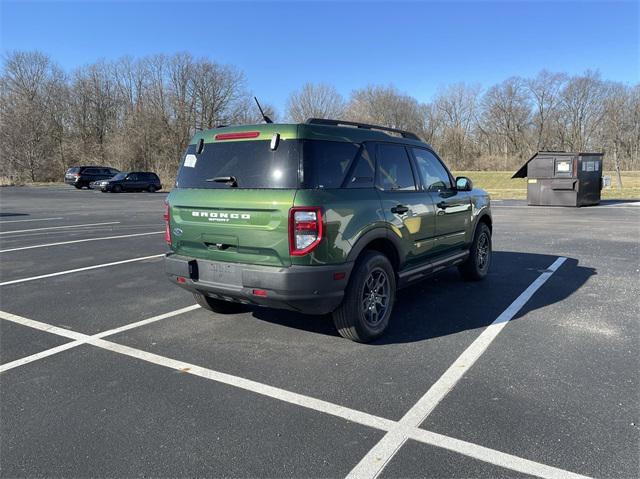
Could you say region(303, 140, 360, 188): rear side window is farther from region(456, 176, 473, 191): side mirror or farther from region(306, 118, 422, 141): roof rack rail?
region(456, 176, 473, 191): side mirror

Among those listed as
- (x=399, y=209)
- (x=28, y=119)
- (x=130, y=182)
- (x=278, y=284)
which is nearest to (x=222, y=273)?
(x=278, y=284)

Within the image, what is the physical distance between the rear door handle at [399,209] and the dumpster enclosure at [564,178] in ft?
55.3

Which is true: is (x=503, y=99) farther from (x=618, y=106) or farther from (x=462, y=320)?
(x=462, y=320)

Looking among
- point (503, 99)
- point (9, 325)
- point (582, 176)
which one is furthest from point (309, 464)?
point (503, 99)

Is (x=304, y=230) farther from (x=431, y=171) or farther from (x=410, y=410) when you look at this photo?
(x=431, y=171)

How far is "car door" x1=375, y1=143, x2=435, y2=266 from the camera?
4.57m

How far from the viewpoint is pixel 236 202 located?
3.98m

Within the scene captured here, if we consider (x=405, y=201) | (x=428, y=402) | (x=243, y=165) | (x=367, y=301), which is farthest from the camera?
(x=405, y=201)

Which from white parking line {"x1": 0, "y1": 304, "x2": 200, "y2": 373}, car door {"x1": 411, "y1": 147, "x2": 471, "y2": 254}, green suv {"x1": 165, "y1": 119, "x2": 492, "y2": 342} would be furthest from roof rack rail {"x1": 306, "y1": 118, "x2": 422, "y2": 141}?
white parking line {"x1": 0, "y1": 304, "x2": 200, "y2": 373}

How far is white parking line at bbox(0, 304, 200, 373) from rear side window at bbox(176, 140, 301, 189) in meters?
1.49

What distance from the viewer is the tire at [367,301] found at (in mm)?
4090

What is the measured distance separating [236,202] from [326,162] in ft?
2.73

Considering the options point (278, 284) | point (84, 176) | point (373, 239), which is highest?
point (84, 176)

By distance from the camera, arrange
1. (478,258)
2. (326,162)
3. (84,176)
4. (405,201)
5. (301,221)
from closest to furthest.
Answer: (301,221) → (326,162) → (405,201) → (478,258) → (84,176)
